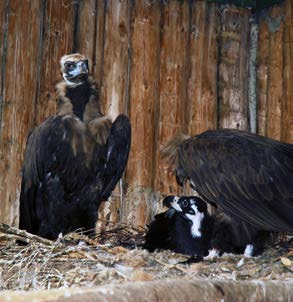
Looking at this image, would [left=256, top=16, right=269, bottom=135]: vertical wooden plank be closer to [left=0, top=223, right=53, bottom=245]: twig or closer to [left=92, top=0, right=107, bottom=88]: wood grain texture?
[left=92, top=0, right=107, bottom=88]: wood grain texture

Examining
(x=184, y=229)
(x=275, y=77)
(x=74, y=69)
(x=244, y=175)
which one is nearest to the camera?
(x=244, y=175)

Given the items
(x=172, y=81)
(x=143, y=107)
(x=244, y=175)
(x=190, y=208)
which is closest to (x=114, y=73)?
(x=143, y=107)

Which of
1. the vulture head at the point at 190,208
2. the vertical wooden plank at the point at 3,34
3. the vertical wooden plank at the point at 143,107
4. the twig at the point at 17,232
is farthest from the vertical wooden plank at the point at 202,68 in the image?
the twig at the point at 17,232

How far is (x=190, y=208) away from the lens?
6.20m

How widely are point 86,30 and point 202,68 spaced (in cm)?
112

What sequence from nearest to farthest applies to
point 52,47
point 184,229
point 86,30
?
point 184,229 → point 52,47 → point 86,30

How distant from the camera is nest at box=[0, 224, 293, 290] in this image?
434 cm

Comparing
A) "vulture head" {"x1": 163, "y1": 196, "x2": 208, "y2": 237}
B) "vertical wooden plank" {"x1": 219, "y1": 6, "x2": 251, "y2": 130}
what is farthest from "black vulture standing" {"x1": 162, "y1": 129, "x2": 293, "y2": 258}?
"vertical wooden plank" {"x1": 219, "y1": 6, "x2": 251, "y2": 130}

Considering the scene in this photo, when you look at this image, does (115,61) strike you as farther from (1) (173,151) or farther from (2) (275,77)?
(2) (275,77)

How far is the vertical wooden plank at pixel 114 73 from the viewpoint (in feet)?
22.8

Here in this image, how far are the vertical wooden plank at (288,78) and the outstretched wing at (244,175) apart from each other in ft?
3.32

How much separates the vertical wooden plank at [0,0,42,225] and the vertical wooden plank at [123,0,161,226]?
2.93ft

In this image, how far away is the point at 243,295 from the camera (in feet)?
11.6

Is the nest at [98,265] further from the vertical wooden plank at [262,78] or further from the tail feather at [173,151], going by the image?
the vertical wooden plank at [262,78]
